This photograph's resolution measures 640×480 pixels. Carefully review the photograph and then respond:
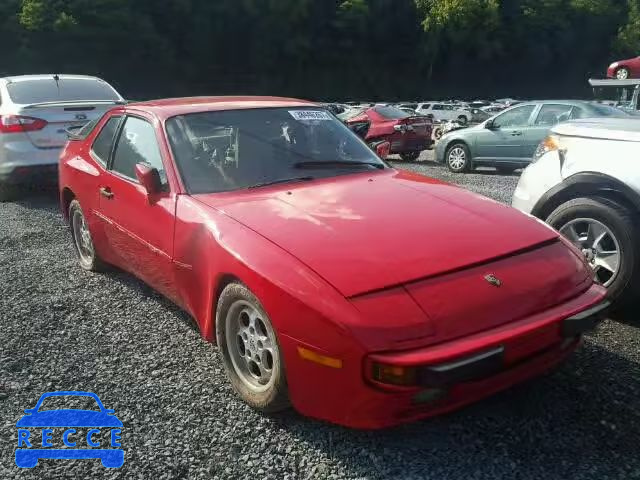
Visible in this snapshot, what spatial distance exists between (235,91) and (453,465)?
5177 cm

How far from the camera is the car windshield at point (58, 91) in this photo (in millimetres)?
7448

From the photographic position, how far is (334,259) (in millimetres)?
2449

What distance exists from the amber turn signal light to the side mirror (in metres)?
1.81

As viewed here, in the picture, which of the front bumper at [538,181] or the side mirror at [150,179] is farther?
the front bumper at [538,181]

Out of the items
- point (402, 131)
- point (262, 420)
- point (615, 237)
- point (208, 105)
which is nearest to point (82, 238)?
point (208, 105)

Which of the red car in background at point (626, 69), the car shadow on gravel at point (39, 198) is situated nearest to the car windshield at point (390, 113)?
the car shadow on gravel at point (39, 198)

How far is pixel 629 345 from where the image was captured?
10.9ft

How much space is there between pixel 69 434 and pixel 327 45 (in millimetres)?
59923

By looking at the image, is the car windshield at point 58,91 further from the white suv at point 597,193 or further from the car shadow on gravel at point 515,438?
the car shadow on gravel at point 515,438

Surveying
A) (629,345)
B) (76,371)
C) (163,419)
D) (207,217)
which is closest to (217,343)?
(163,419)

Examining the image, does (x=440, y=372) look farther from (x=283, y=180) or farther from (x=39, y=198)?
(x=39, y=198)

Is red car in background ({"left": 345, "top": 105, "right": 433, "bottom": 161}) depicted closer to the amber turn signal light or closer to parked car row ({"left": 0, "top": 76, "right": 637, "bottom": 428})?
parked car row ({"left": 0, "top": 76, "right": 637, "bottom": 428})

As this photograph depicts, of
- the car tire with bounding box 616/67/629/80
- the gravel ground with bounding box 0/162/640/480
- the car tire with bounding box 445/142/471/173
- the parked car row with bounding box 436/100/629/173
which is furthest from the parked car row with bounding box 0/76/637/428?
the car tire with bounding box 616/67/629/80

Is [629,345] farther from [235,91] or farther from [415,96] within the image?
[415,96]
